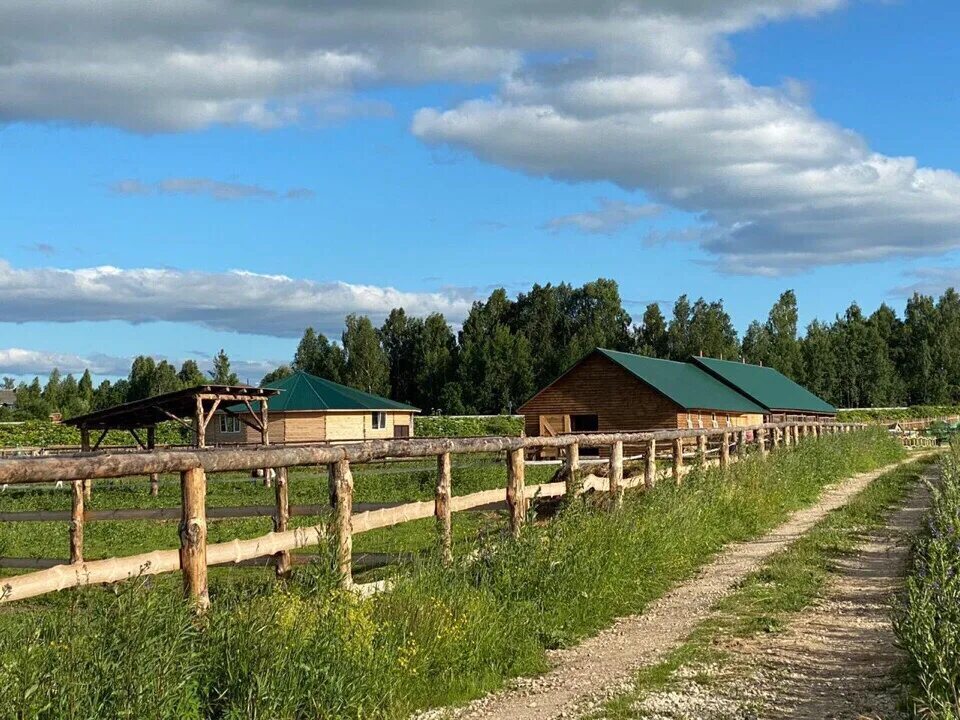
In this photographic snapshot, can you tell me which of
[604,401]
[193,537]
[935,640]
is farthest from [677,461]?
[604,401]

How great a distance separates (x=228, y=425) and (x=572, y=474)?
4597cm

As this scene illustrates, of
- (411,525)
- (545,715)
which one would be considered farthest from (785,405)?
(545,715)

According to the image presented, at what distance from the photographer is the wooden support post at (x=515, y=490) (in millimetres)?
10273

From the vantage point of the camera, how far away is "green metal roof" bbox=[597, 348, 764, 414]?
46.4 metres

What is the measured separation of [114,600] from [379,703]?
177cm

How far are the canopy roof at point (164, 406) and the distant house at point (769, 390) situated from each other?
2771 centimetres

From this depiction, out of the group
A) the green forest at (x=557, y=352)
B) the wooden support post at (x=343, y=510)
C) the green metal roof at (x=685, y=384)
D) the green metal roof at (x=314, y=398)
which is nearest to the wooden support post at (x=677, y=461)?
the wooden support post at (x=343, y=510)

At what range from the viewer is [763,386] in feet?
193

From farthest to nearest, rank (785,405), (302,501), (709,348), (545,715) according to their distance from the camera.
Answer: (709,348) → (785,405) → (302,501) → (545,715)

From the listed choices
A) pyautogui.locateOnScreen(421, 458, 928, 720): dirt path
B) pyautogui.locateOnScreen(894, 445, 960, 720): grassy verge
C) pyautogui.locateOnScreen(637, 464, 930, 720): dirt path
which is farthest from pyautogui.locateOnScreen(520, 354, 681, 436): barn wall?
pyautogui.locateOnScreen(894, 445, 960, 720): grassy verge

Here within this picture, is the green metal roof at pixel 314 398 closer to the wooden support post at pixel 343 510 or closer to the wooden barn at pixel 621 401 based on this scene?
the wooden barn at pixel 621 401

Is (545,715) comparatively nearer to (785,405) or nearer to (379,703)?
(379,703)

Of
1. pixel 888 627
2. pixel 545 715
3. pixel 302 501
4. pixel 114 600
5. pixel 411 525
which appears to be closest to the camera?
pixel 114 600

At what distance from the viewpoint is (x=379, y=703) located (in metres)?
6.38
